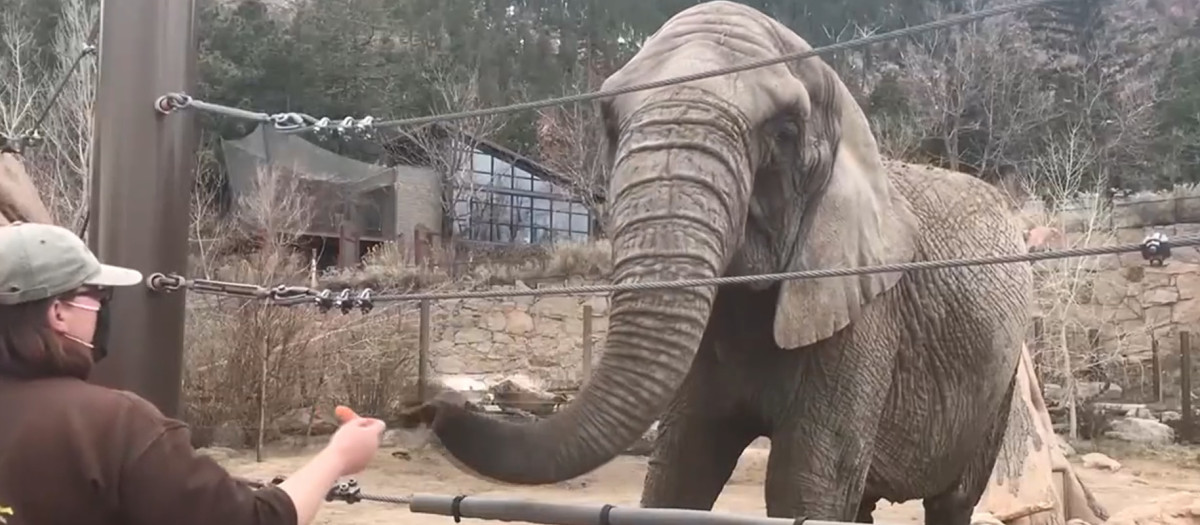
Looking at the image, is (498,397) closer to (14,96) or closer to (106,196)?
(14,96)

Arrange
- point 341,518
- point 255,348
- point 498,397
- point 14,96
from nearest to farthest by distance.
→ point 341,518
point 255,348
point 498,397
point 14,96

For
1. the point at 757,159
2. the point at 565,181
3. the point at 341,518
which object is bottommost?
the point at 341,518

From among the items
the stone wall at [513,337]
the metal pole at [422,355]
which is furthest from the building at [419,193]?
the metal pole at [422,355]

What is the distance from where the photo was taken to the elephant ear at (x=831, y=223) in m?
2.07

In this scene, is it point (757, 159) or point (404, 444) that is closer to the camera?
point (757, 159)

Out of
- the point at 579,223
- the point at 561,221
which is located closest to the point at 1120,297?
the point at 579,223

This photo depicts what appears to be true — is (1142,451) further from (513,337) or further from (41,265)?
(41,265)

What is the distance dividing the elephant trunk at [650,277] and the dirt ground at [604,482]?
4594mm

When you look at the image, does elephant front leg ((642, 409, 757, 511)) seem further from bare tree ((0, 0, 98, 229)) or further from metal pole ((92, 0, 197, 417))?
bare tree ((0, 0, 98, 229))

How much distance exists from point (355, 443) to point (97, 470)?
0.25 metres

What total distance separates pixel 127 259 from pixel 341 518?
461 cm

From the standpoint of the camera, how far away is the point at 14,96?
1255 centimetres

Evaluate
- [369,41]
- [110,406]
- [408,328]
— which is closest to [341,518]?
[408,328]

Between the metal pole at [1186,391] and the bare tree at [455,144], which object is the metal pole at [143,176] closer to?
the metal pole at [1186,391]
